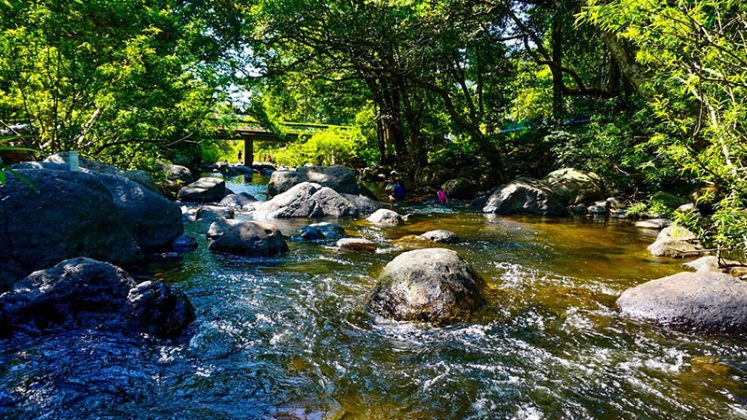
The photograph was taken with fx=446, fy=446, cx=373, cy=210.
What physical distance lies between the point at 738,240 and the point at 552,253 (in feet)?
10.1

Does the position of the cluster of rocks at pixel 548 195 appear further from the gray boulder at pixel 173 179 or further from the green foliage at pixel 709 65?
the gray boulder at pixel 173 179

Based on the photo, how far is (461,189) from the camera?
17.5 meters

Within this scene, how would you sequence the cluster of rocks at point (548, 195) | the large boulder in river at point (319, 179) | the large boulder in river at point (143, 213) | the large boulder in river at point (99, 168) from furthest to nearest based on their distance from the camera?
the large boulder in river at point (319, 179) < the cluster of rocks at point (548, 195) < the large boulder in river at point (99, 168) < the large boulder in river at point (143, 213)

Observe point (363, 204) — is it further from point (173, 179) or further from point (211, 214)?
point (173, 179)

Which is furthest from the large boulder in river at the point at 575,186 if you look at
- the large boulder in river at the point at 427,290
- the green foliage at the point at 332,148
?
the green foliage at the point at 332,148

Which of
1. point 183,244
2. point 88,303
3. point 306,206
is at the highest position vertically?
point 306,206

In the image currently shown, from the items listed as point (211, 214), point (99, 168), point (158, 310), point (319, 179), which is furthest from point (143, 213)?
point (319, 179)

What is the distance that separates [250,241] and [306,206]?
473 cm

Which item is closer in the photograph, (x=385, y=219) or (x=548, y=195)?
(x=385, y=219)

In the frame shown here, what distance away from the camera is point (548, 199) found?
13.2 meters

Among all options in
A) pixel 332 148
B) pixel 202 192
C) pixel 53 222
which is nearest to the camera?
pixel 53 222

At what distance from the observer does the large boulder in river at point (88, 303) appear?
4.03m

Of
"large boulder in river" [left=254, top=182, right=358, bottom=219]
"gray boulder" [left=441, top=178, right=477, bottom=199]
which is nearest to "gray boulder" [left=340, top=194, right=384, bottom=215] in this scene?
"large boulder in river" [left=254, top=182, right=358, bottom=219]

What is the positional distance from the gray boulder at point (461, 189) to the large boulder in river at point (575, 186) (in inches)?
125
